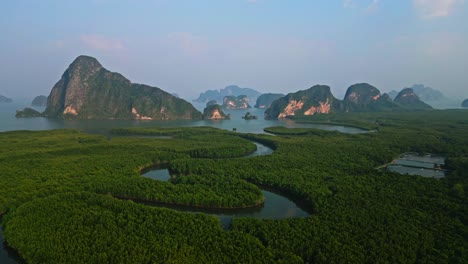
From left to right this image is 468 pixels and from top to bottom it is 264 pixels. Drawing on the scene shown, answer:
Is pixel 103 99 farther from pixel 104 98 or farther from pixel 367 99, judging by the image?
pixel 367 99

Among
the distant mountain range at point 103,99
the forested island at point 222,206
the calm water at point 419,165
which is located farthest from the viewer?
the distant mountain range at point 103,99

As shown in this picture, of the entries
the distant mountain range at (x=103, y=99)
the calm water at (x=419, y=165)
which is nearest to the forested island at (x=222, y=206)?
the calm water at (x=419, y=165)

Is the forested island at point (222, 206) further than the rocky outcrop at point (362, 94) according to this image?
No

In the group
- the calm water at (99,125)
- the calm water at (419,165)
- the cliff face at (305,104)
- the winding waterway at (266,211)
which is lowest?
the winding waterway at (266,211)

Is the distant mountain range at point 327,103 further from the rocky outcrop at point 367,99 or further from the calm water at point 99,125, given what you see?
the calm water at point 99,125

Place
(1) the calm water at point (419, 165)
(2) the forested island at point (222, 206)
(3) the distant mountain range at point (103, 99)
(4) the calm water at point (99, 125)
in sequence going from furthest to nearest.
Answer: (3) the distant mountain range at point (103, 99) < (4) the calm water at point (99, 125) < (1) the calm water at point (419, 165) < (2) the forested island at point (222, 206)

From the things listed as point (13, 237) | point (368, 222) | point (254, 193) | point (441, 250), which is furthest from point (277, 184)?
point (13, 237)

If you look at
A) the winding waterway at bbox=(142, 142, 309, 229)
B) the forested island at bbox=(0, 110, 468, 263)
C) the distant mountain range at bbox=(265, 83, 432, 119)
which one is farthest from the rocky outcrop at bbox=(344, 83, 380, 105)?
the winding waterway at bbox=(142, 142, 309, 229)

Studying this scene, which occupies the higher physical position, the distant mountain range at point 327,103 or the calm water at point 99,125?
the distant mountain range at point 327,103
